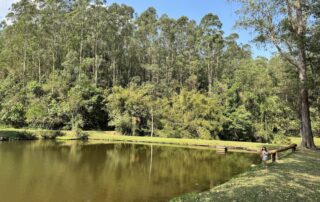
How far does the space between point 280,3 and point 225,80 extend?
2692 centimetres

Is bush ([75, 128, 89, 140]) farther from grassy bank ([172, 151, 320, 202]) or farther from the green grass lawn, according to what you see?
grassy bank ([172, 151, 320, 202])

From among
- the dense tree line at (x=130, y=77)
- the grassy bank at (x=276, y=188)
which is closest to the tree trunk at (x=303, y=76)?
the grassy bank at (x=276, y=188)

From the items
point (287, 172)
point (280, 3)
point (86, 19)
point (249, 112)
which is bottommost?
point (287, 172)

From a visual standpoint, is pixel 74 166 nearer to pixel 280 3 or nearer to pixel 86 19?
pixel 280 3

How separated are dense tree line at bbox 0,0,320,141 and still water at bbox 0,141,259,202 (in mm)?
17864

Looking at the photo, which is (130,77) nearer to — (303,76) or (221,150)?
(221,150)

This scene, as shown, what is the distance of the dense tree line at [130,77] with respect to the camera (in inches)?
1626

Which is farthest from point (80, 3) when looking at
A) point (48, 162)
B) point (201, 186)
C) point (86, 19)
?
point (201, 186)

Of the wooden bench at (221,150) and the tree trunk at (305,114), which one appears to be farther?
A: the wooden bench at (221,150)

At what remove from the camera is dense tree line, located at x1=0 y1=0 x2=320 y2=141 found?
136 feet

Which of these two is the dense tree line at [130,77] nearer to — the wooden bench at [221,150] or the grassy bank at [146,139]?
the grassy bank at [146,139]

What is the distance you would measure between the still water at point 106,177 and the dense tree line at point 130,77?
1786 centimetres

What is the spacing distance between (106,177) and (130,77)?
133ft

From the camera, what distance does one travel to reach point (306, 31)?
61.6 ft
